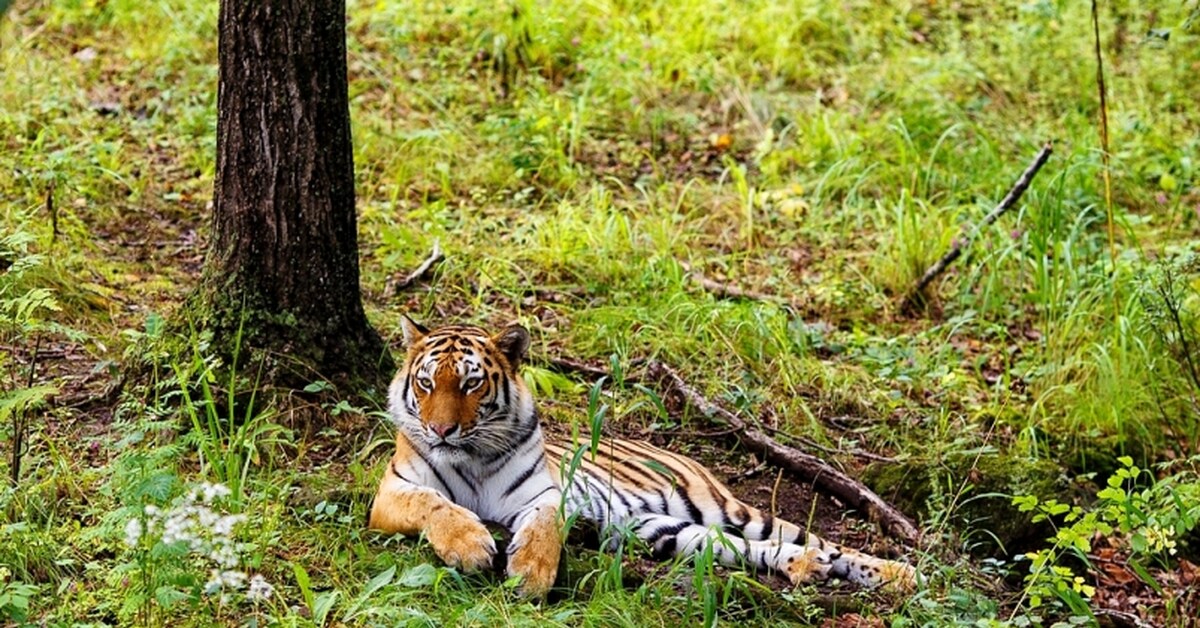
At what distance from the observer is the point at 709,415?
5719 millimetres

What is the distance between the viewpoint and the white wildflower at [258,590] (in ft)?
11.4

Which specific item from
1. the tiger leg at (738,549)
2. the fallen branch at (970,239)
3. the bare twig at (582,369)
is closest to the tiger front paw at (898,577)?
the tiger leg at (738,549)

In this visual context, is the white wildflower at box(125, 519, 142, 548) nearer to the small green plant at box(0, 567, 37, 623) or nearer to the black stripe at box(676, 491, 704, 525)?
the small green plant at box(0, 567, 37, 623)

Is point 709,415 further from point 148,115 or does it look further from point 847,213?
point 148,115

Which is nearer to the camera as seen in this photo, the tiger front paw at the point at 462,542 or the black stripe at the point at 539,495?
the tiger front paw at the point at 462,542

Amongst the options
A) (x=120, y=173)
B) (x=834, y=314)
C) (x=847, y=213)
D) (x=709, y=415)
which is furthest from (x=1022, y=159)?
(x=120, y=173)

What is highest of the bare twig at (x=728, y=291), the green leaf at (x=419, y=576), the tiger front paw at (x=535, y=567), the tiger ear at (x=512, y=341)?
the tiger ear at (x=512, y=341)

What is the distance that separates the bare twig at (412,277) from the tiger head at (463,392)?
2.12 meters

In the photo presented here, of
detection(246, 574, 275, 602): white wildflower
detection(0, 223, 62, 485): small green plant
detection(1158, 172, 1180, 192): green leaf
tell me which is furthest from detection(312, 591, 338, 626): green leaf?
detection(1158, 172, 1180, 192): green leaf

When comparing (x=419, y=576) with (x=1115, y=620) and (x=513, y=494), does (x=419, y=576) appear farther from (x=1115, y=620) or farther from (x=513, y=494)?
(x=1115, y=620)

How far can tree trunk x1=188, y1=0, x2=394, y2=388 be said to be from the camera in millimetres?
4711

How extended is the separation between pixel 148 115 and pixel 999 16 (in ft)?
19.1

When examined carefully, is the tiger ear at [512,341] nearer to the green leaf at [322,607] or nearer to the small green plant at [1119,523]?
the green leaf at [322,607]

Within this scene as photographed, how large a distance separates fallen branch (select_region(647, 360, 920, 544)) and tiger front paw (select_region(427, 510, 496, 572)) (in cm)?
171
